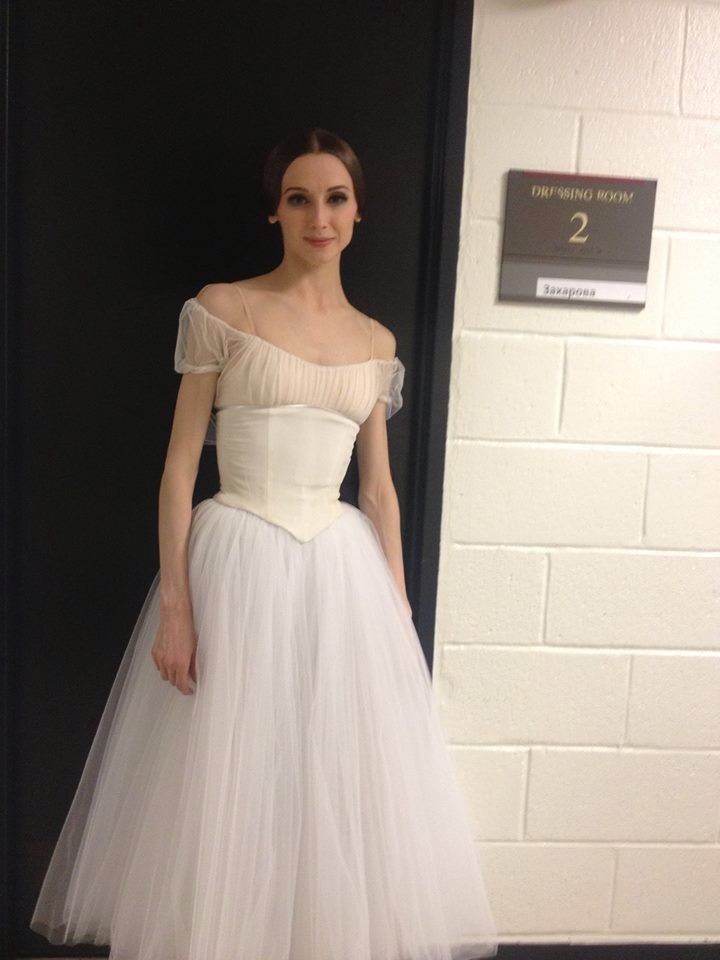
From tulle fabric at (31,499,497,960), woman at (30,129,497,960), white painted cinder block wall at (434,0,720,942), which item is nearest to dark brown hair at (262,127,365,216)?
woman at (30,129,497,960)

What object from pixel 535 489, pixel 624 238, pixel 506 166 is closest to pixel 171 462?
pixel 535 489

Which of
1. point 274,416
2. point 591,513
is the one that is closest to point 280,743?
point 274,416

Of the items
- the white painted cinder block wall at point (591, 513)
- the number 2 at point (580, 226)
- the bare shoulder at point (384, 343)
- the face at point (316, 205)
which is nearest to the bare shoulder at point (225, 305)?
the face at point (316, 205)

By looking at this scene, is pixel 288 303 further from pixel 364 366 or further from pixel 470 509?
pixel 470 509

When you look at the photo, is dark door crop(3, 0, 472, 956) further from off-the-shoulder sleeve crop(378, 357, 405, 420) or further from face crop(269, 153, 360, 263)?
face crop(269, 153, 360, 263)

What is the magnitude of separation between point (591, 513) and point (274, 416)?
2.13 feet

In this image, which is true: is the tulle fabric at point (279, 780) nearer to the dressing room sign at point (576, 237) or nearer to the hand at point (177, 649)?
the hand at point (177, 649)

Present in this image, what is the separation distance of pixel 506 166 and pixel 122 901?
138 cm

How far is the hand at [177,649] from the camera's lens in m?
1.12

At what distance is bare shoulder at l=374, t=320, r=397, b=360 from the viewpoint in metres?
1.27

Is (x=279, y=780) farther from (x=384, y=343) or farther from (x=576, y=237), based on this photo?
(x=576, y=237)

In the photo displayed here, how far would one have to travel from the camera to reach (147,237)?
1358 millimetres

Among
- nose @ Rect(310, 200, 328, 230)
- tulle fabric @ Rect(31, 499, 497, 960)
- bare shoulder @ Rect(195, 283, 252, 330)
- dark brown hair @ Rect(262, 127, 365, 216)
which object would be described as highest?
dark brown hair @ Rect(262, 127, 365, 216)

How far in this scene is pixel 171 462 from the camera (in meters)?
1.17
